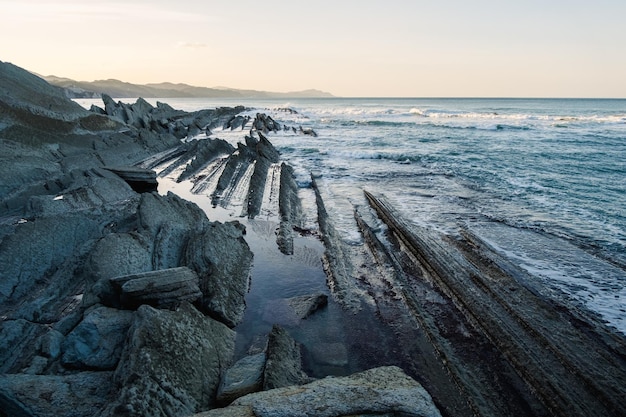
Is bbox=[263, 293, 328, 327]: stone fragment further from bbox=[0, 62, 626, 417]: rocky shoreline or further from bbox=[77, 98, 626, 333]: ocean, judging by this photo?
bbox=[77, 98, 626, 333]: ocean

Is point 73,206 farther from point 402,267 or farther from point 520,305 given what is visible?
point 520,305

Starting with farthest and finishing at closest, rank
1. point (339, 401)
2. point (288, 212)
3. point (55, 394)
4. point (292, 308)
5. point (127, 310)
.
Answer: point (288, 212), point (292, 308), point (127, 310), point (55, 394), point (339, 401)

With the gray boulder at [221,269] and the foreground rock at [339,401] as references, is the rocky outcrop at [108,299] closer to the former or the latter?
the gray boulder at [221,269]

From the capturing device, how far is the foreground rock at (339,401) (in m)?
3.60

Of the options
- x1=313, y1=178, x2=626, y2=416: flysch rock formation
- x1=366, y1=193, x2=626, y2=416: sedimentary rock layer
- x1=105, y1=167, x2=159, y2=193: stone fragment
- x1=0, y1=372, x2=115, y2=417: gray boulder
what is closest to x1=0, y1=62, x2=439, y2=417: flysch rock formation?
x1=0, y1=372, x2=115, y2=417: gray boulder

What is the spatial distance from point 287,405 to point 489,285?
5.97 meters

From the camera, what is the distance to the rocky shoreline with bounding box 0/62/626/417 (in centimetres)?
420

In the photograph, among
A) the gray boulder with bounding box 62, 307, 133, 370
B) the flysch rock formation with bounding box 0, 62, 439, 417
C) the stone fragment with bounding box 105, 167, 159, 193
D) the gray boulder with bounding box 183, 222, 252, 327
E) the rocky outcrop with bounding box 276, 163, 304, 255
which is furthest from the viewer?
the stone fragment with bounding box 105, 167, 159, 193

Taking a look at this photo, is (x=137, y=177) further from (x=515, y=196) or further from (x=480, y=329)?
(x=515, y=196)

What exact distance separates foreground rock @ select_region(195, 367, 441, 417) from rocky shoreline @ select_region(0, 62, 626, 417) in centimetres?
2

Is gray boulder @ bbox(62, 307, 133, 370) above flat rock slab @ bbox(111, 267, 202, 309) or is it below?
below

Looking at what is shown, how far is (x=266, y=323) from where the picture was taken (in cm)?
686

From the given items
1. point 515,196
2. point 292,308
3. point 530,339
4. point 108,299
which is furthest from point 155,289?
point 515,196

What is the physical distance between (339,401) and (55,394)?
10.3ft
